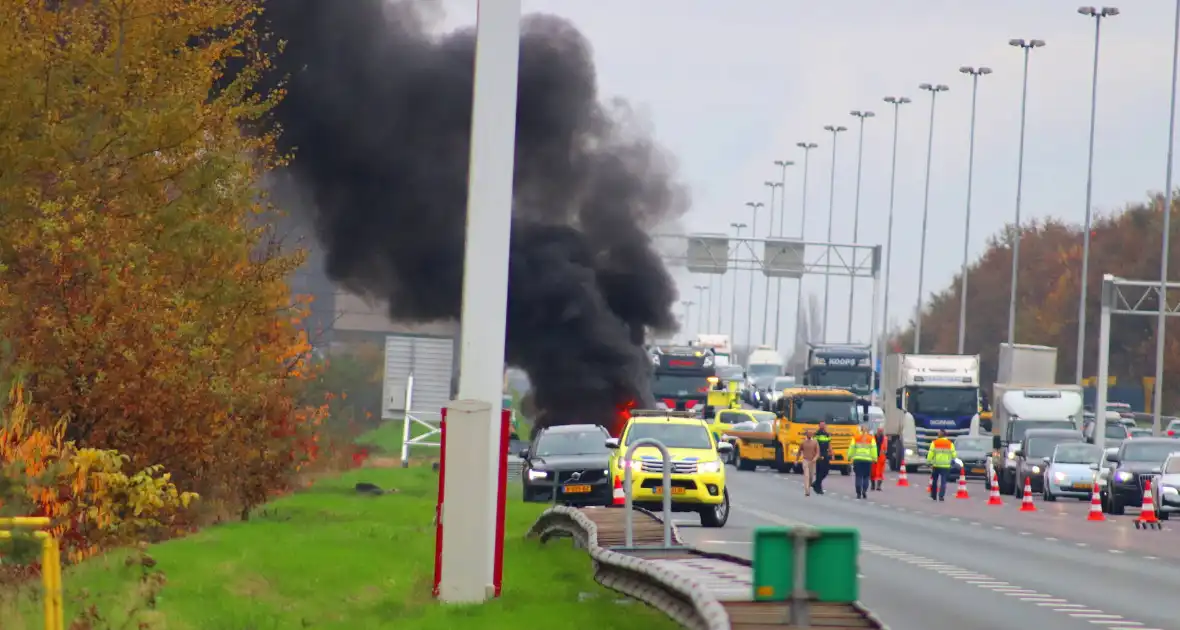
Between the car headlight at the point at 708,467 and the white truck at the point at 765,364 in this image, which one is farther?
the white truck at the point at 765,364

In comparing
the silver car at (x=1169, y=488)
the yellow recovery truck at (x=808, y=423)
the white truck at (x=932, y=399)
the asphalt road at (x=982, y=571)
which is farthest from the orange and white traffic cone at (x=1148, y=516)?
the white truck at (x=932, y=399)

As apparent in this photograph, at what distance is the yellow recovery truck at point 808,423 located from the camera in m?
62.4

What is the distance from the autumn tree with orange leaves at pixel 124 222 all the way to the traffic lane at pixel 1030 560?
29.0 ft

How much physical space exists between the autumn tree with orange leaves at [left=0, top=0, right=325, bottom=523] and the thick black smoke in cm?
1290

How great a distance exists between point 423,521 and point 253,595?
11.1 meters

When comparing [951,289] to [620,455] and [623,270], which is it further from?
[620,455]

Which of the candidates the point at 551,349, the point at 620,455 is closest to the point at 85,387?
the point at 620,455

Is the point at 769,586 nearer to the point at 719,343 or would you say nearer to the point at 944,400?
the point at 944,400

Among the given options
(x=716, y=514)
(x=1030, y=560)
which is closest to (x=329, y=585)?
(x=1030, y=560)

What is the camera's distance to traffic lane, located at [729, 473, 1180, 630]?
1941 cm

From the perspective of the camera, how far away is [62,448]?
64.8 feet

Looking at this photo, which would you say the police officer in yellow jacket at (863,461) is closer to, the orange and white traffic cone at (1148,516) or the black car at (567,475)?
the orange and white traffic cone at (1148,516)

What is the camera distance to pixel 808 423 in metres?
62.2

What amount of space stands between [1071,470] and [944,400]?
18895 mm
